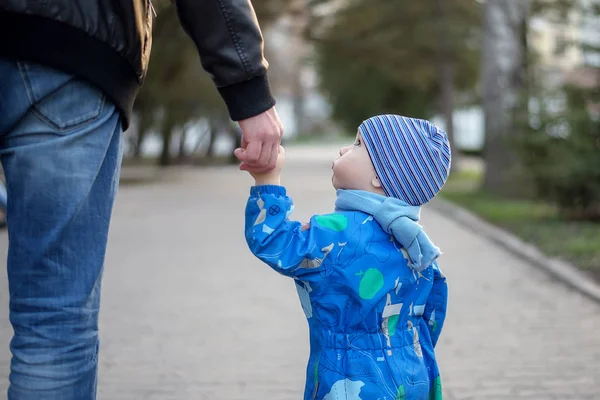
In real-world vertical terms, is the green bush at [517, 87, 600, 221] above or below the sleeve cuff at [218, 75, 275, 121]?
below

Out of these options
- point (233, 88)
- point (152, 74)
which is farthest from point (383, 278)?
point (152, 74)

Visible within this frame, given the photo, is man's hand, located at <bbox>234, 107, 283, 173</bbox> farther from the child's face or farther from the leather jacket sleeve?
the child's face

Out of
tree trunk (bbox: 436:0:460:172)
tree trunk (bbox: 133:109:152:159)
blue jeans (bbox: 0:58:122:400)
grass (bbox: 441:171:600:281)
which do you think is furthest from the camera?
tree trunk (bbox: 133:109:152:159)

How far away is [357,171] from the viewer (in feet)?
8.33

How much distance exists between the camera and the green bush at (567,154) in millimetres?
10630

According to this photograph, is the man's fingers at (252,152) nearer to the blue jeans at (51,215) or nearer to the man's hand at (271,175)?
the man's hand at (271,175)

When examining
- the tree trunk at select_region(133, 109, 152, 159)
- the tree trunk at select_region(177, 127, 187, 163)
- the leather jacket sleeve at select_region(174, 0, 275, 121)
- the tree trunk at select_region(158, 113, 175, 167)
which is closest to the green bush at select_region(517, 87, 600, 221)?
the leather jacket sleeve at select_region(174, 0, 275, 121)

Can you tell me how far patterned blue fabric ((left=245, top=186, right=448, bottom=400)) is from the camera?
A: 240 centimetres

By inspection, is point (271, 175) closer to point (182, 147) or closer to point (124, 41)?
point (124, 41)

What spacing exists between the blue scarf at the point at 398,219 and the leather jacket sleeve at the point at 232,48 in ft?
1.32

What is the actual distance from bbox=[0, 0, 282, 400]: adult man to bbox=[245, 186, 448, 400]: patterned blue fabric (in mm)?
455

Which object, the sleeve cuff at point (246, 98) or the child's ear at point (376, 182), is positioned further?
the child's ear at point (376, 182)

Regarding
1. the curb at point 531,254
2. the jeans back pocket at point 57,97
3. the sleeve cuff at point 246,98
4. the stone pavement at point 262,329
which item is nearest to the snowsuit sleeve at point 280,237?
the sleeve cuff at point 246,98

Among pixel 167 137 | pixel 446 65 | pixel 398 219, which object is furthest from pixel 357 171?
pixel 167 137
